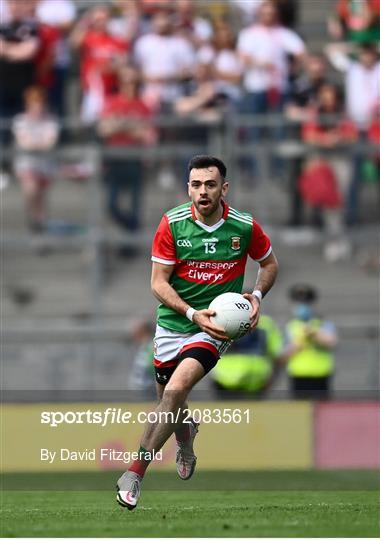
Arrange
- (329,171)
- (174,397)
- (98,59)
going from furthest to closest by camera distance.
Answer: (98,59) < (329,171) < (174,397)

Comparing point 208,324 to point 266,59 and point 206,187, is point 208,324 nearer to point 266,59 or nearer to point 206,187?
point 206,187

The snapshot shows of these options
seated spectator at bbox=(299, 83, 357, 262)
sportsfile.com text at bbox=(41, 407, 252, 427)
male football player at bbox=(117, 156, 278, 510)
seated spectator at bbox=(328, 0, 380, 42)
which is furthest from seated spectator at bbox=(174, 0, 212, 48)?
male football player at bbox=(117, 156, 278, 510)

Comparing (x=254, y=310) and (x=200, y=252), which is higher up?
(x=200, y=252)

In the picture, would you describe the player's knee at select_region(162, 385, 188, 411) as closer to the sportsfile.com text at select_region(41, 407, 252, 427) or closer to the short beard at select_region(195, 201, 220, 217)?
the short beard at select_region(195, 201, 220, 217)

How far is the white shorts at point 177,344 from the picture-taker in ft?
33.9

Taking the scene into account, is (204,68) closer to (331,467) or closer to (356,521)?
(331,467)

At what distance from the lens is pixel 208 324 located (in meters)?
10.1

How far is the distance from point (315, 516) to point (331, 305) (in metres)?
9.35

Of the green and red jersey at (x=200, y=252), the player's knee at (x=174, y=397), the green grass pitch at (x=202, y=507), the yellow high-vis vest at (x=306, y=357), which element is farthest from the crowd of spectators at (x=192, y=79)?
the player's knee at (x=174, y=397)

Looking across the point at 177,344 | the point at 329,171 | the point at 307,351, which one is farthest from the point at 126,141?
the point at 177,344

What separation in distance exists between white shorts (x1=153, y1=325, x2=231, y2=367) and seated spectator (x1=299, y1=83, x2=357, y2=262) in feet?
27.1

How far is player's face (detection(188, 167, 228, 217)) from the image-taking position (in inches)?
397

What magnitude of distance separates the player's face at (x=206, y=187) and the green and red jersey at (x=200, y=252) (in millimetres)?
174

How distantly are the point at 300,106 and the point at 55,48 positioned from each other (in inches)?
138
